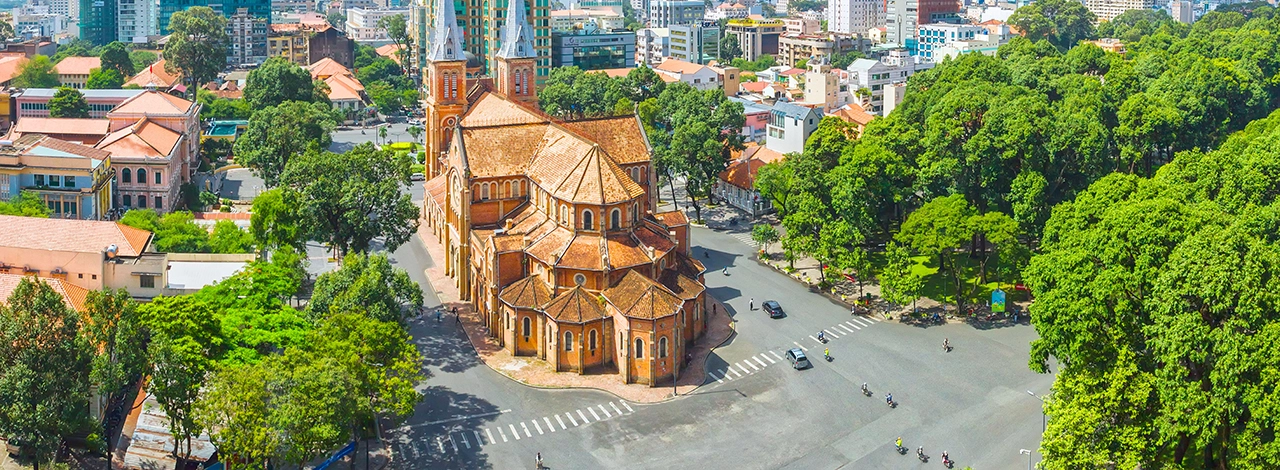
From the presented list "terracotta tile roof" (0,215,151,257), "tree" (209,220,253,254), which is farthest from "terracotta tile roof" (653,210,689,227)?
"terracotta tile roof" (0,215,151,257)

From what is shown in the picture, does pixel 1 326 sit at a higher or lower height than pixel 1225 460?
higher

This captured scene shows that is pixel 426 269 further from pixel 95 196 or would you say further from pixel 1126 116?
pixel 1126 116

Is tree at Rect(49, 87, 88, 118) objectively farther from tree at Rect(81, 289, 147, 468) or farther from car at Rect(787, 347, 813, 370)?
car at Rect(787, 347, 813, 370)

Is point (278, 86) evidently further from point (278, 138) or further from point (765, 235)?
point (765, 235)

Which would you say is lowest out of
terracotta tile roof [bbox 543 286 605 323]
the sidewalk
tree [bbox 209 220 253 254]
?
the sidewalk

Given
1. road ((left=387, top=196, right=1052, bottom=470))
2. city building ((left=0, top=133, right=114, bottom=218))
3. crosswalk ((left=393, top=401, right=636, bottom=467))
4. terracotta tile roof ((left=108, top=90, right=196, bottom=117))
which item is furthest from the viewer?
terracotta tile roof ((left=108, top=90, right=196, bottom=117))

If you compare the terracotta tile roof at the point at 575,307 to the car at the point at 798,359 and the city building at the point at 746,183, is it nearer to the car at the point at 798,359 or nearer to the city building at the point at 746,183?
the car at the point at 798,359

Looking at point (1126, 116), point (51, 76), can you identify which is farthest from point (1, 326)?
point (51, 76)
